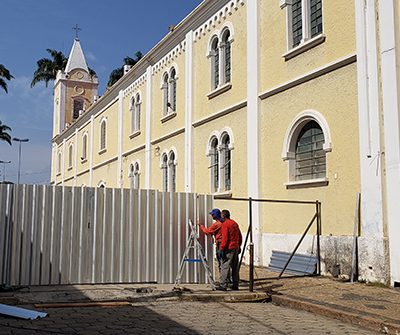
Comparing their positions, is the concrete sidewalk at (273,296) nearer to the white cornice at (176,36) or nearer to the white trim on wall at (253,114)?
the white trim on wall at (253,114)

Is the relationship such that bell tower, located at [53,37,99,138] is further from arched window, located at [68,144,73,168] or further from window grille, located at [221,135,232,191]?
window grille, located at [221,135,232,191]

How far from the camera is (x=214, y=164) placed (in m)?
19.0

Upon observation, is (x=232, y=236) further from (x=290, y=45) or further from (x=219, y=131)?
(x=219, y=131)

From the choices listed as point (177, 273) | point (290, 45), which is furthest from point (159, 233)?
point (290, 45)

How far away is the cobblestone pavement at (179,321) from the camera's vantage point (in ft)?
24.3

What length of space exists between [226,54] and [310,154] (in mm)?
6139

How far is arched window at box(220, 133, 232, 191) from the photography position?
58.8 feet

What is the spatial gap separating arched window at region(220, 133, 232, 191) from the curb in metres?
7.97

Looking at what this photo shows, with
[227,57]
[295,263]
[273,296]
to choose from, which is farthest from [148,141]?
[273,296]

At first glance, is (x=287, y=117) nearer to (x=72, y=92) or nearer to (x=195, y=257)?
(x=195, y=257)

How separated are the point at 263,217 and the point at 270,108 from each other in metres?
3.12

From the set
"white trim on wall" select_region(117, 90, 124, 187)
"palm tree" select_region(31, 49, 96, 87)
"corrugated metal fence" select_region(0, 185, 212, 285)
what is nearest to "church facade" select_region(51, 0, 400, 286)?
"corrugated metal fence" select_region(0, 185, 212, 285)

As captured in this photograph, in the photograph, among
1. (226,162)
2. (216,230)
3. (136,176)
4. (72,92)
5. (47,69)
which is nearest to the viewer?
(216,230)

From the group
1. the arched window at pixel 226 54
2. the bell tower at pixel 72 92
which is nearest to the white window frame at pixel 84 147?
the bell tower at pixel 72 92
